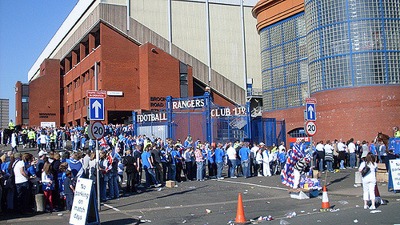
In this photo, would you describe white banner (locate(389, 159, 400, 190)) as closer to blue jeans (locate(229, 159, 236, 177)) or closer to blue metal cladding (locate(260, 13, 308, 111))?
blue jeans (locate(229, 159, 236, 177))

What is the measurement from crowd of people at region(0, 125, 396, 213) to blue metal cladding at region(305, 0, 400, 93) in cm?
488

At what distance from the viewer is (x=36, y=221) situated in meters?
12.9

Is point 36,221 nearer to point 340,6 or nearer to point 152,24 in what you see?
point 340,6

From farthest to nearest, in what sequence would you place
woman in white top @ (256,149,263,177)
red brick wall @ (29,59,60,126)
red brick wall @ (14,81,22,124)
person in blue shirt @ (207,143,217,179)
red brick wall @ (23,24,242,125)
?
red brick wall @ (14,81,22,124) < red brick wall @ (29,59,60,126) < red brick wall @ (23,24,242,125) < woman in white top @ (256,149,263,177) < person in blue shirt @ (207,143,217,179)

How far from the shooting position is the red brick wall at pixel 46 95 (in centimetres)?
6650

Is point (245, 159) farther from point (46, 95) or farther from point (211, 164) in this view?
point (46, 95)

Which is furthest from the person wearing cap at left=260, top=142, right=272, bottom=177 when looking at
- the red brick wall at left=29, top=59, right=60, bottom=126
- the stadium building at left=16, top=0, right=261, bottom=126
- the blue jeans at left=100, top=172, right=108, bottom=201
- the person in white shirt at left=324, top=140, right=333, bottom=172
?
the red brick wall at left=29, top=59, right=60, bottom=126

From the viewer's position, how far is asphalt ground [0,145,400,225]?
1235cm

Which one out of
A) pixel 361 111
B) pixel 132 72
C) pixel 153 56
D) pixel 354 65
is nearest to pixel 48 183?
pixel 361 111

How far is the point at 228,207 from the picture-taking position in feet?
49.0

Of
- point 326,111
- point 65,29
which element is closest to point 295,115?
point 326,111

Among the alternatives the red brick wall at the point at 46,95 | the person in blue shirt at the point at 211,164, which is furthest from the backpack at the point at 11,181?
the red brick wall at the point at 46,95

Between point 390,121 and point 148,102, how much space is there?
2564 cm

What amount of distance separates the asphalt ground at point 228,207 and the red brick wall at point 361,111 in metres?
10.9
